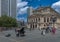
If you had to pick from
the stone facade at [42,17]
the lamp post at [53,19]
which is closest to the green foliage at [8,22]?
the stone facade at [42,17]

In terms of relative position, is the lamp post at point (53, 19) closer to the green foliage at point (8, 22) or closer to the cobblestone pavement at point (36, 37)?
the cobblestone pavement at point (36, 37)

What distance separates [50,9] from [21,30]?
22.2 inches

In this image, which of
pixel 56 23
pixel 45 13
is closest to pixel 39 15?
pixel 45 13

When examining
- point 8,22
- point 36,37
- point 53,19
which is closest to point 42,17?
point 53,19

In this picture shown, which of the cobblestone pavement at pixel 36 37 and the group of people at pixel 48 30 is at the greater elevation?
the group of people at pixel 48 30

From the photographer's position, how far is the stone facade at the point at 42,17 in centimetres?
322

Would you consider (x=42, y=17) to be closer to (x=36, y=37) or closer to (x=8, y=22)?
(x=36, y=37)

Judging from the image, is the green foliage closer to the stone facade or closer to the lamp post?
the stone facade

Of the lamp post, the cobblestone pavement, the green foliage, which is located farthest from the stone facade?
the green foliage

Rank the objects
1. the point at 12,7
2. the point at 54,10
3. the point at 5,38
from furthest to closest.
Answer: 1. the point at 12,7
2. the point at 5,38
3. the point at 54,10

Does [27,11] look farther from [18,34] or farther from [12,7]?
[12,7]

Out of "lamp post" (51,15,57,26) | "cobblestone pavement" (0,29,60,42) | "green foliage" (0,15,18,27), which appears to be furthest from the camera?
"green foliage" (0,15,18,27)

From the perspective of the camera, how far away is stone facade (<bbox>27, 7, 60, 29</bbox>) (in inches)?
127

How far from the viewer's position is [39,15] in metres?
3.30
